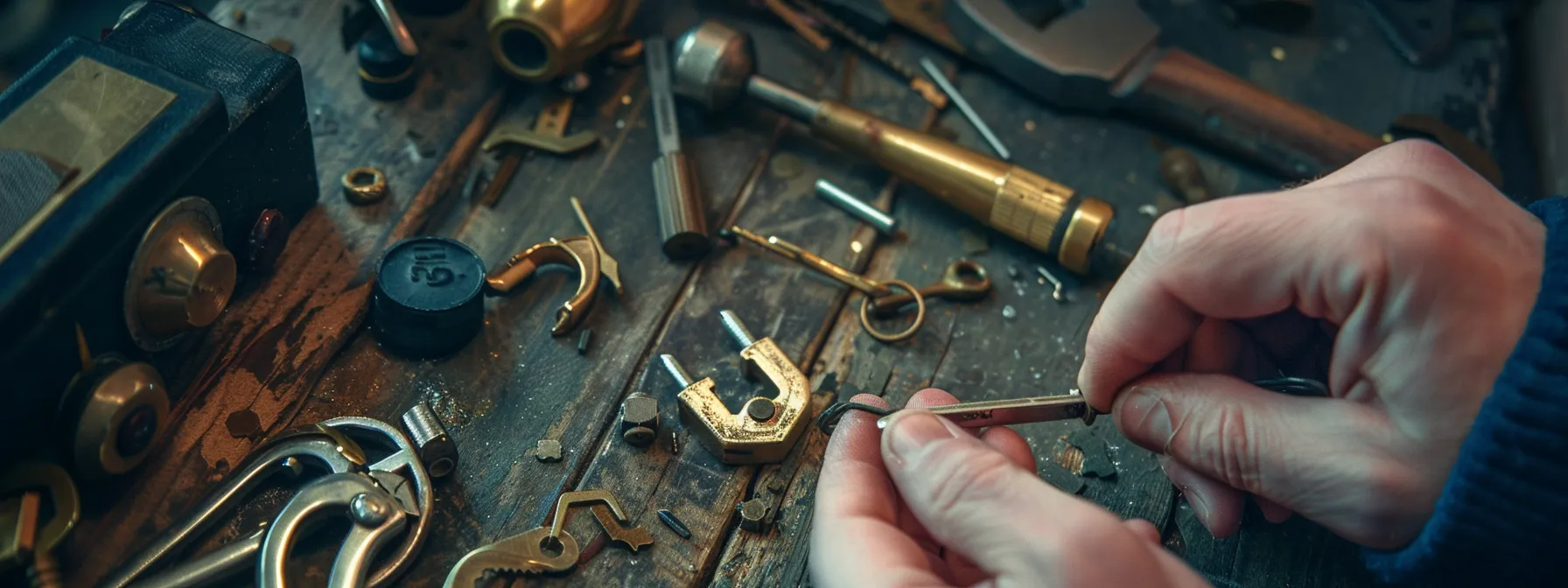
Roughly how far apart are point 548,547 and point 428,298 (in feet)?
1.10

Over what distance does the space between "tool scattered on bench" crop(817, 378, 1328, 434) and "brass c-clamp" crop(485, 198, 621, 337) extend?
36 cm

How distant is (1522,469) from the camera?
959 mm

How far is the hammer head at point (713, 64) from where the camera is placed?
1.62 m

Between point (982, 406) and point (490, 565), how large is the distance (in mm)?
537

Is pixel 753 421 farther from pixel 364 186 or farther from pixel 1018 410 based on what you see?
pixel 364 186

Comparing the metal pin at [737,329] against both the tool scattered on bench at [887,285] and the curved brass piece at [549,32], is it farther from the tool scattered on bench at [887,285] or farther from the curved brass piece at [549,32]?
the curved brass piece at [549,32]

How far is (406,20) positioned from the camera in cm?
175

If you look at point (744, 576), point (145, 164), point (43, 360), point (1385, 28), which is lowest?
point (744, 576)

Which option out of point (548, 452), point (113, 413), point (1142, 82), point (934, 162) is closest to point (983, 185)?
point (934, 162)

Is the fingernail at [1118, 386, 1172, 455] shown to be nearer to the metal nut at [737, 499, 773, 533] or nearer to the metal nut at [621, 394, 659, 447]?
the metal nut at [737, 499, 773, 533]

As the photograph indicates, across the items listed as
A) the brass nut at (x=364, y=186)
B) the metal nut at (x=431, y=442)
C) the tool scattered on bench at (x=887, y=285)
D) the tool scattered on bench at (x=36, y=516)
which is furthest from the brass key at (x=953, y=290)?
the tool scattered on bench at (x=36, y=516)

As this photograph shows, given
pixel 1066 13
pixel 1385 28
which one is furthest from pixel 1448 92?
pixel 1066 13

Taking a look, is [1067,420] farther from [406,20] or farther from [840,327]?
[406,20]

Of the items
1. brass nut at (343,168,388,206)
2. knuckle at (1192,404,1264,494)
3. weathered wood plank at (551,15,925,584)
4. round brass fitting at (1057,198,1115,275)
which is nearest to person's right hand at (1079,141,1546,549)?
knuckle at (1192,404,1264,494)
